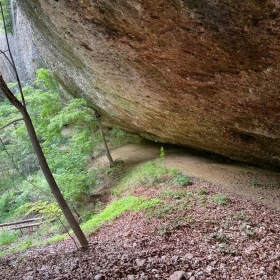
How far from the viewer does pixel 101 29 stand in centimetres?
628

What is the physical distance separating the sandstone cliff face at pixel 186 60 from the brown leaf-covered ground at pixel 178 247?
2.65 m

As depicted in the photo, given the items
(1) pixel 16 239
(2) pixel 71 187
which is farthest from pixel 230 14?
(1) pixel 16 239

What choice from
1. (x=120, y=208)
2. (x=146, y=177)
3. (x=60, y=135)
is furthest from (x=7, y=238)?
(x=146, y=177)

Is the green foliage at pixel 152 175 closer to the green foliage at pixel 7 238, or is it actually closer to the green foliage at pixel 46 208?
the green foliage at pixel 46 208

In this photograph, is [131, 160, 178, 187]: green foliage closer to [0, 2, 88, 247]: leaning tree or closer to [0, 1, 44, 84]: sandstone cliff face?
[0, 2, 88, 247]: leaning tree

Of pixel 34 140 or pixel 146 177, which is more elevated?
pixel 34 140

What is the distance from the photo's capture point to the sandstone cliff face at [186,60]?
15.8ft

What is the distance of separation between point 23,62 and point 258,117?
18012 millimetres

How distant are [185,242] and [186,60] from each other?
13.3ft

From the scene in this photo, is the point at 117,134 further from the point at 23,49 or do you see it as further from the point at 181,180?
the point at 23,49

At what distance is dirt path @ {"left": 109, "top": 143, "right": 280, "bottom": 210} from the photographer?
8594 mm

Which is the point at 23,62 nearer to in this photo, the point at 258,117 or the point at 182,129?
the point at 182,129

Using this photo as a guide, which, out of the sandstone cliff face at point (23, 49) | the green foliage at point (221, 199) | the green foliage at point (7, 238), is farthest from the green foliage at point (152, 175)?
the sandstone cliff face at point (23, 49)

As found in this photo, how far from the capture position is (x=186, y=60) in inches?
246
